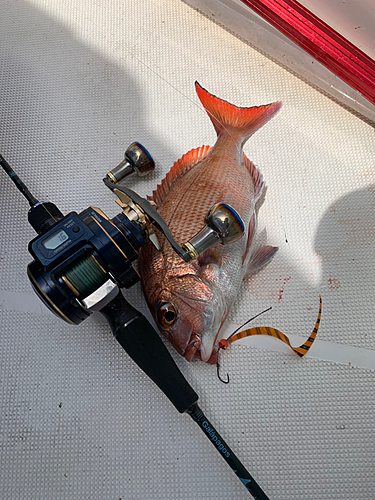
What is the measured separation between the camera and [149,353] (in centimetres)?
124

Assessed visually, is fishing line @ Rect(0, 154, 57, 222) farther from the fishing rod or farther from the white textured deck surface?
the white textured deck surface

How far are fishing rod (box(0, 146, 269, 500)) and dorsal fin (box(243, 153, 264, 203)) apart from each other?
41 centimetres

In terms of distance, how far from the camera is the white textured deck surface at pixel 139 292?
1311 mm

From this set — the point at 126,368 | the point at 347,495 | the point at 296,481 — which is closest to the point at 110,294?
the point at 126,368

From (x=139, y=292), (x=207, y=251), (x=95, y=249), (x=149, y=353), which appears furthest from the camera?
(x=139, y=292)

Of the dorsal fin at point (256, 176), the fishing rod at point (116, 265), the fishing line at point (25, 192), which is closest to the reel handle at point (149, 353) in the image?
the fishing rod at point (116, 265)

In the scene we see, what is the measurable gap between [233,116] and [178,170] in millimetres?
297

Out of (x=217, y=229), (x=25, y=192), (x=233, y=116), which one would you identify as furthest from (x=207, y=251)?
(x=25, y=192)

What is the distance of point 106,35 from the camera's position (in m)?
1.86

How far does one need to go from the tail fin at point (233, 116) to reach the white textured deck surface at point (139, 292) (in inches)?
4.8

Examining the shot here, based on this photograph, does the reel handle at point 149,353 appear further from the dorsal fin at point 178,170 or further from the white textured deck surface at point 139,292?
the dorsal fin at point 178,170

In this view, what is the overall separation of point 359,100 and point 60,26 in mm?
1422

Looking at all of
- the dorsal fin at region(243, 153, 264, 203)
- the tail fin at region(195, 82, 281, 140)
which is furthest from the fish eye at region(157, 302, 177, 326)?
the tail fin at region(195, 82, 281, 140)

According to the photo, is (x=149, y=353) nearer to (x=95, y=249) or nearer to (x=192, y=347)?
(x=192, y=347)
